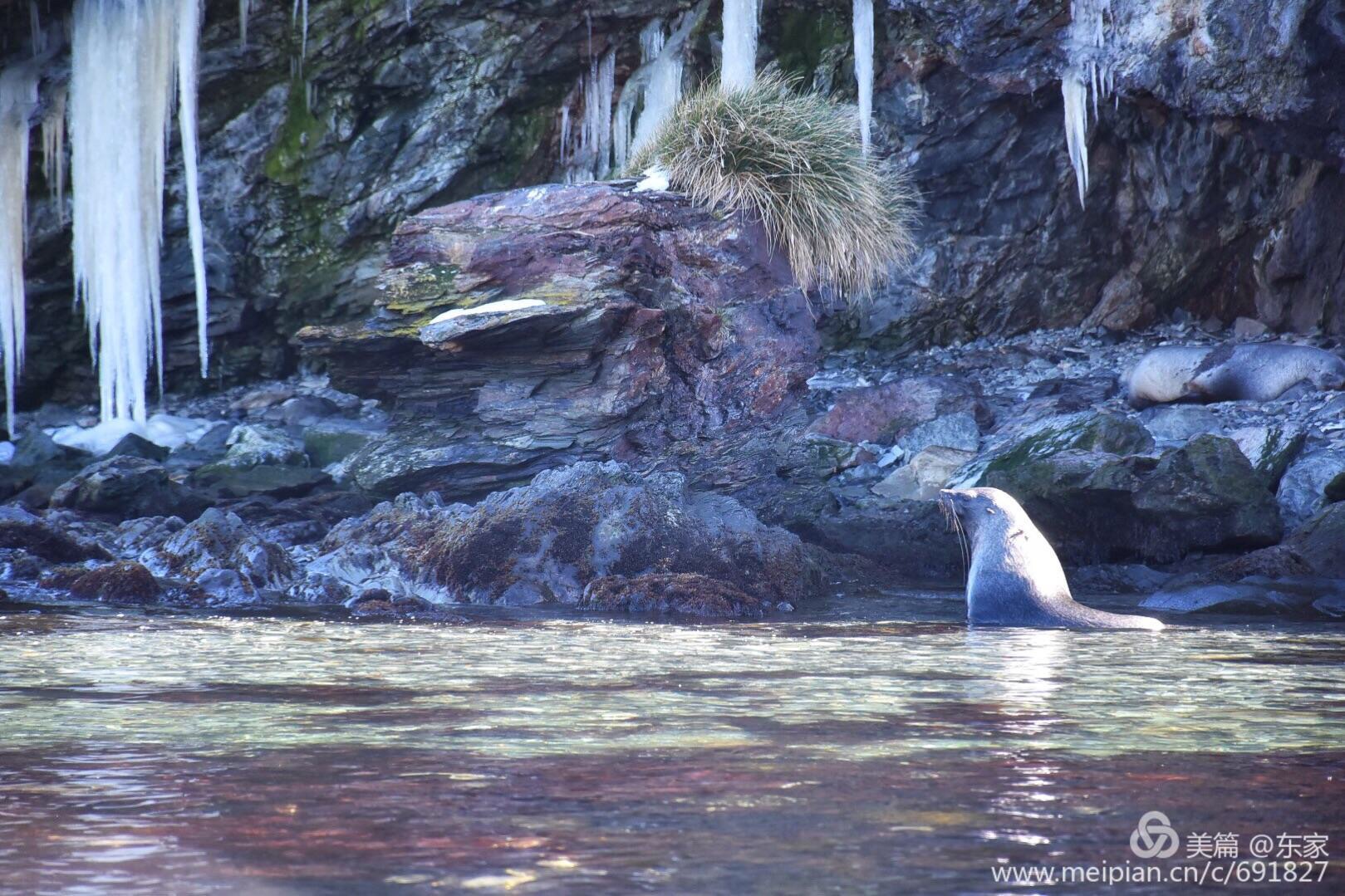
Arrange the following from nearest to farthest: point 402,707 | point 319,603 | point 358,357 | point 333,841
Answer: point 333,841
point 402,707
point 319,603
point 358,357

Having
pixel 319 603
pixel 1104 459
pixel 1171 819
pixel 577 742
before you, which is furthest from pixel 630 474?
pixel 1171 819

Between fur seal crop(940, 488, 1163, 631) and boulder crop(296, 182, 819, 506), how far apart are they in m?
3.17

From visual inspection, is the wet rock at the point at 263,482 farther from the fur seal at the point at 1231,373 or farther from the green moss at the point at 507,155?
the fur seal at the point at 1231,373

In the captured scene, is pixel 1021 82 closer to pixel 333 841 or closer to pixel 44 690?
pixel 44 690

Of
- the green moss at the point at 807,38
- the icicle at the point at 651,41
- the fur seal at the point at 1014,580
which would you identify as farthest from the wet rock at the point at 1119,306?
the fur seal at the point at 1014,580

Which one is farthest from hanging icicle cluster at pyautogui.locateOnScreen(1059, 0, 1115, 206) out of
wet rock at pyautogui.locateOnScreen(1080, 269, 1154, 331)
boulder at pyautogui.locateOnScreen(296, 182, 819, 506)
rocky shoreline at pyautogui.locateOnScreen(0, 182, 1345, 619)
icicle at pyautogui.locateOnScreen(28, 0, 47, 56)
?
icicle at pyautogui.locateOnScreen(28, 0, 47, 56)

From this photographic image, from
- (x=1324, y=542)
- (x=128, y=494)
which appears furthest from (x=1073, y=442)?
(x=128, y=494)

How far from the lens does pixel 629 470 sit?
880cm

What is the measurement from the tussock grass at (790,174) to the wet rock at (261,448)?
422 cm

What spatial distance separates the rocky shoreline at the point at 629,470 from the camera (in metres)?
7.55

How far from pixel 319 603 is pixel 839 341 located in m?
9.87

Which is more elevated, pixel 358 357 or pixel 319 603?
pixel 358 357

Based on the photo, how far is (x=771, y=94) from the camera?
12258 mm

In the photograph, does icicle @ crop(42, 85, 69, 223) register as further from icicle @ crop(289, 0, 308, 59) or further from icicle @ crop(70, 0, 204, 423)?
icicle @ crop(289, 0, 308, 59)
